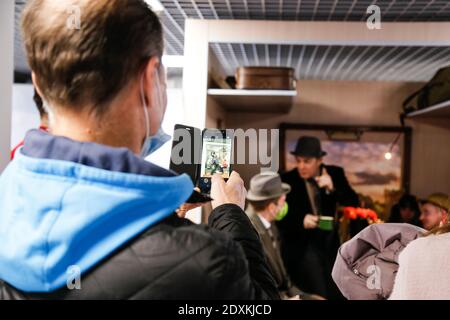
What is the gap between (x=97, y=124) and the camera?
300 millimetres

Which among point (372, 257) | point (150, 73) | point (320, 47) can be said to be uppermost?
point (320, 47)

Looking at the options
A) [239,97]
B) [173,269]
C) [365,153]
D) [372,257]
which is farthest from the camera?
[365,153]

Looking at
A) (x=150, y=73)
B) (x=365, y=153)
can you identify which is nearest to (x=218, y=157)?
(x=150, y=73)

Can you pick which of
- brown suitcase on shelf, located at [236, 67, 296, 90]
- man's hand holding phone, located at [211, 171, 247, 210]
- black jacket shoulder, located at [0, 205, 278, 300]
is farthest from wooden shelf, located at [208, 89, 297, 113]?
black jacket shoulder, located at [0, 205, 278, 300]

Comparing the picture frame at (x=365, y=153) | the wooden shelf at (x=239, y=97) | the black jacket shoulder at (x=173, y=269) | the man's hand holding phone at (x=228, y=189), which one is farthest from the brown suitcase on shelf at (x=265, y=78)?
the black jacket shoulder at (x=173, y=269)

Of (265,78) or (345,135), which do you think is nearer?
(265,78)

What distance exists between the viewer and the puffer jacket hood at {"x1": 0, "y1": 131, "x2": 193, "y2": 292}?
0.92 ft

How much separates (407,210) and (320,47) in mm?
958

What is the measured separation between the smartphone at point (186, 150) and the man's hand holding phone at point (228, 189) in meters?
0.02

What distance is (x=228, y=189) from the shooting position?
38 cm

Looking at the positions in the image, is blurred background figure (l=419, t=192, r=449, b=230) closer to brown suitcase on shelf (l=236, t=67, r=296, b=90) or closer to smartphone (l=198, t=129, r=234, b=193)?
smartphone (l=198, t=129, r=234, b=193)

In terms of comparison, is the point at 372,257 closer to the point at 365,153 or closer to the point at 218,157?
the point at 218,157

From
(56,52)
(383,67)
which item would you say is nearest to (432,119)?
(383,67)

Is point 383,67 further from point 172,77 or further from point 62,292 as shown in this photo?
point 62,292
